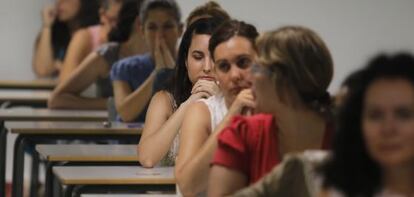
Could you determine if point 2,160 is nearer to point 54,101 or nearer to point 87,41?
point 54,101

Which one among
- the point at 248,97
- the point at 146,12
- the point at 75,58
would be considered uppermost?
the point at 248,97

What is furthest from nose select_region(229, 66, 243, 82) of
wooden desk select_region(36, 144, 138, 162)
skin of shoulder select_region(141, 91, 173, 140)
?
wooden desk select_region(36, 144, 138, 162)

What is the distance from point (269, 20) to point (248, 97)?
4.91 m

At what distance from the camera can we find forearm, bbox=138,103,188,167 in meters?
3.77

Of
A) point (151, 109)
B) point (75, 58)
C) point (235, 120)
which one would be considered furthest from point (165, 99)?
point (75, 58)

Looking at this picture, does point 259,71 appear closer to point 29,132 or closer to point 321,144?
point 321,144

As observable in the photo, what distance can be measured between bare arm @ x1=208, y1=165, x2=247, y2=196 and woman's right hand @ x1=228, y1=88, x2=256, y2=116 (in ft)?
1.31

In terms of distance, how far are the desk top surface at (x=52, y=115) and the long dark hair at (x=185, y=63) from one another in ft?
6.87

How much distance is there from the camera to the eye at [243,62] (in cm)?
313

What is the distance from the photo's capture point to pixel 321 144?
2.53m

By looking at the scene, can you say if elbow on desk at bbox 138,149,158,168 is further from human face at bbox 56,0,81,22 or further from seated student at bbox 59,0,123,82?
human face at bbox 56,0,81,22

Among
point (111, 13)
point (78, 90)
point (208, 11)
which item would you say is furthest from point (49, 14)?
point (208, 11)

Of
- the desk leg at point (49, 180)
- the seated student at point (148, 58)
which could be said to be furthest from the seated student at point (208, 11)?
the seated student at point (148, 58)

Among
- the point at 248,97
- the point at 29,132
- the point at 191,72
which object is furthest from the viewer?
the point at 29,132
